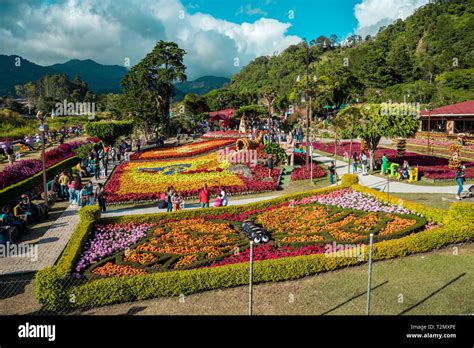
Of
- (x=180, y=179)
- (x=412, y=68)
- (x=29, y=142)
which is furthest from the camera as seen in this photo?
(x=412, y=68)

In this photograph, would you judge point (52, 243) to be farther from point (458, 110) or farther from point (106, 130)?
point (458, 110)

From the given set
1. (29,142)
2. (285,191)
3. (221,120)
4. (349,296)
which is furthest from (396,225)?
(221,120)

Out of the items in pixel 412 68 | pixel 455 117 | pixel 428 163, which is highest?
pixel 412 68

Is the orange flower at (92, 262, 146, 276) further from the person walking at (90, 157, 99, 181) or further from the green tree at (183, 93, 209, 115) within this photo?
the green tree at (183, 93, 209, 115)

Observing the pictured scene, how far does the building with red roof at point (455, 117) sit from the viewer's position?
38250 millimetres

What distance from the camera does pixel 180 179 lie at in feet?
77.7

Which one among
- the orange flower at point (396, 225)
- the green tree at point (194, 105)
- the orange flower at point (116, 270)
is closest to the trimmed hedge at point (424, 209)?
the orange flower at point (396, 225)

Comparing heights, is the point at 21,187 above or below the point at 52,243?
above

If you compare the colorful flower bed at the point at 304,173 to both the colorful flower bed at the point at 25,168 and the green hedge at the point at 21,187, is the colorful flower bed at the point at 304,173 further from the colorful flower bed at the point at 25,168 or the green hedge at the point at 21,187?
the colorful flower bed at the point at 25,168

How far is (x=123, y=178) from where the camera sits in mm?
24500

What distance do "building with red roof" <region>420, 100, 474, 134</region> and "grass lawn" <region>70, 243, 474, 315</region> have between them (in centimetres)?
3460

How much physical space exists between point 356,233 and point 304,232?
69.1 inches

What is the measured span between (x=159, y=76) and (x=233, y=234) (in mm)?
42051

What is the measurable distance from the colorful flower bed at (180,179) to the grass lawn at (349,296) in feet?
36.2
